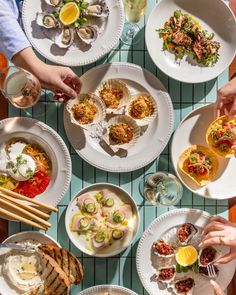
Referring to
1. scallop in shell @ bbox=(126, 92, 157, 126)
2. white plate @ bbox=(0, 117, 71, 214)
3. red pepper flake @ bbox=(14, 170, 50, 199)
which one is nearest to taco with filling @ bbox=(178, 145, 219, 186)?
scallop in shell @ bbox=(126, 92, 157, 126)

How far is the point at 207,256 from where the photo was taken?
9.05 ft

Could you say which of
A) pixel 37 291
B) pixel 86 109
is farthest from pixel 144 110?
pixel 37 291

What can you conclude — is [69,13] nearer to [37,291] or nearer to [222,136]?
[222,136]

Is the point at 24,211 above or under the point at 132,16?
under

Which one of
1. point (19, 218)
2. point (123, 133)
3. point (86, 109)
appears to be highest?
point (86, 109)

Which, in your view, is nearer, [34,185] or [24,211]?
[24,211]

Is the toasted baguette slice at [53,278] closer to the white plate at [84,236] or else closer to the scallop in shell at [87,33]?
the white plate at [84,236]

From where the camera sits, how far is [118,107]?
9.16 feet

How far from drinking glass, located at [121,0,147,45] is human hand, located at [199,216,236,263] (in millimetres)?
971

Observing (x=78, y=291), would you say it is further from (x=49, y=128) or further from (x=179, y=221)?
(x=49, y=128)

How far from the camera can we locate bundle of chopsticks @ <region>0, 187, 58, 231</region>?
2.58 meters

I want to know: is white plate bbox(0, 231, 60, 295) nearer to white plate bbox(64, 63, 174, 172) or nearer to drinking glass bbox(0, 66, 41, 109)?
white plate bbox(64, 63, 174, 172)

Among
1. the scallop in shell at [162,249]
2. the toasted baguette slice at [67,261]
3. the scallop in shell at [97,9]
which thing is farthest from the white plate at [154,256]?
the scallop in shell at [97,9]

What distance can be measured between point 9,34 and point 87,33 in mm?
411
